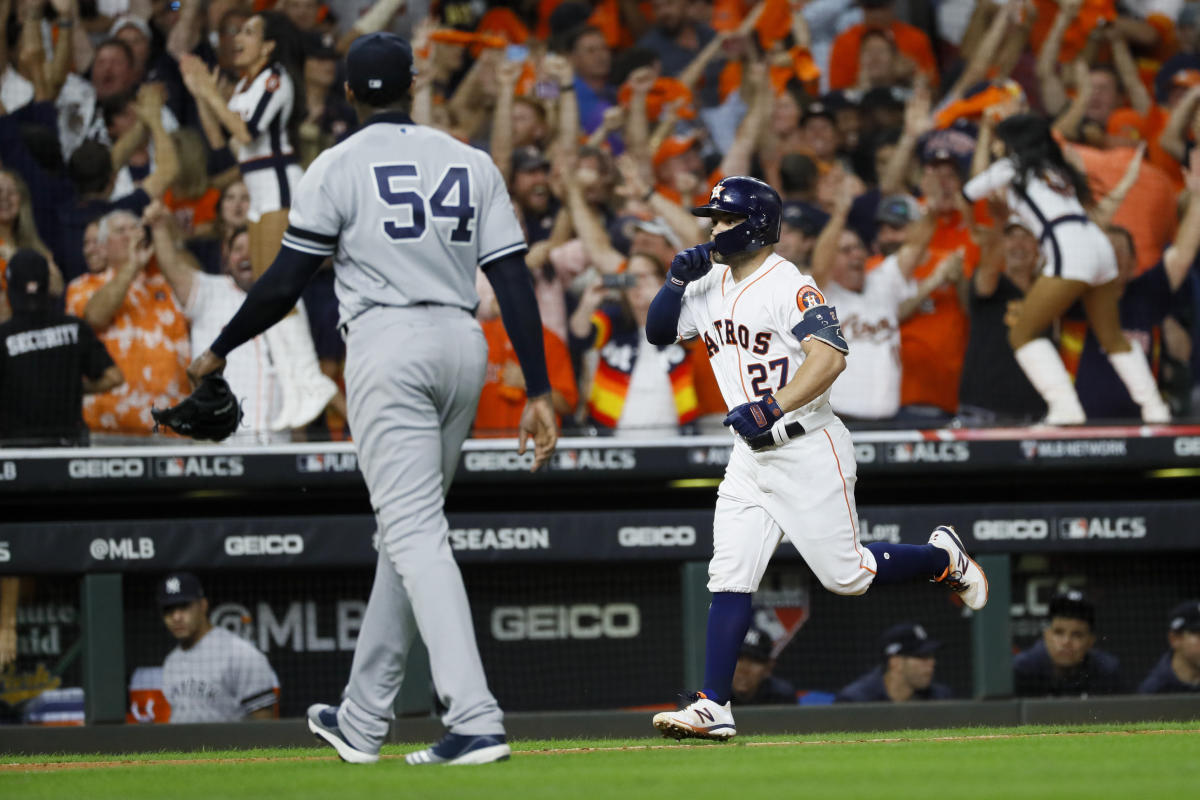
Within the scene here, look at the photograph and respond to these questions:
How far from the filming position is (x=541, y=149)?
305 inches

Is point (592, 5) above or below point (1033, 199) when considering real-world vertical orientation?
above

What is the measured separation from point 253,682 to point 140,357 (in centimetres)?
151

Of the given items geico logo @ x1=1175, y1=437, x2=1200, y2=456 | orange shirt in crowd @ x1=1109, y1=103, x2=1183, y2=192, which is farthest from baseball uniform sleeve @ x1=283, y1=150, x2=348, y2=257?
orange shirt in crowd @ x1=1109, y1=103, x2=1183, y2=192

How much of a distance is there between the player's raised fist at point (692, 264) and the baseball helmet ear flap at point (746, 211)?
44 millimetres

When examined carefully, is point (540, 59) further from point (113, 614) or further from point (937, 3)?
point (113, 614)

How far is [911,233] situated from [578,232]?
1540 millimetres

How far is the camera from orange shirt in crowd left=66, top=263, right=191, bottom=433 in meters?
6.94

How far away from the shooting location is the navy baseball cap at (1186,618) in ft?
23.0

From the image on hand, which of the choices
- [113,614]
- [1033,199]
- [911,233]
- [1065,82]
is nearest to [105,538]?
[113,614]

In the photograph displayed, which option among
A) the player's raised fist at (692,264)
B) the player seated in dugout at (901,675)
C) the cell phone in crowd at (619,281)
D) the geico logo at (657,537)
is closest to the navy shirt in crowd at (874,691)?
the player seated in dugout at (901,675)

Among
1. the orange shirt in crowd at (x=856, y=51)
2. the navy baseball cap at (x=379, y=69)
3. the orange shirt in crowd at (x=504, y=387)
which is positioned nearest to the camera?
the navy baseball cap at (x=379, y=69)

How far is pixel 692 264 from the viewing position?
15.1 feet

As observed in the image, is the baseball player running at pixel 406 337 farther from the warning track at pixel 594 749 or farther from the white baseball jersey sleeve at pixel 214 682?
the white baseball jersey sleeve at pixel 214 682

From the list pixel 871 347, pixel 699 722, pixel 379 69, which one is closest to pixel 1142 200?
pixel 871 347
